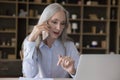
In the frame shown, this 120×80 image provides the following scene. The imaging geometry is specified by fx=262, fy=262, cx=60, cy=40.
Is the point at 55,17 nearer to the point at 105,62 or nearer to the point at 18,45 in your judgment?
the point at 105,62

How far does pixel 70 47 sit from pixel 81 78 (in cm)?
86

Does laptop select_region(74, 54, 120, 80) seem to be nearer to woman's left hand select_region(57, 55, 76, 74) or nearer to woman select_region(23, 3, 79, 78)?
woman's left hand select_region(57, 55, 76, 74)

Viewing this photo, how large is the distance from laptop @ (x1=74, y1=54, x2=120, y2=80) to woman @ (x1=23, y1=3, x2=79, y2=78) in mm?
542

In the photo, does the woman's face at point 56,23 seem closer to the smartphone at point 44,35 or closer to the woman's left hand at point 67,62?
the smartphone at point 44,35

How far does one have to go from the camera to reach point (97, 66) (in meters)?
1.24

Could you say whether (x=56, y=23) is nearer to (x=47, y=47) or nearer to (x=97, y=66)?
(x=47, y=47)

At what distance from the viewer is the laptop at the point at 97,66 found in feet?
4.04

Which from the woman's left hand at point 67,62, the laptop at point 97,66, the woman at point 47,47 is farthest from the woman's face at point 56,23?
the laptop at point 97,66

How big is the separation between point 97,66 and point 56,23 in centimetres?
74

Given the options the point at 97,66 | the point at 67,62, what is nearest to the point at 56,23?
the point at 67,62

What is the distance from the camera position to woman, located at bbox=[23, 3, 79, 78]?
1.86 metres

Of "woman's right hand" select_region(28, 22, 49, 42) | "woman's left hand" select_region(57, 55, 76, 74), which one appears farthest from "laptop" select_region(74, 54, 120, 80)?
"woman's right hand" select_region(28, 22, 49, 42)

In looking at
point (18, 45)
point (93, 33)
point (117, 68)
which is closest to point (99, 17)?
point (93, 33)

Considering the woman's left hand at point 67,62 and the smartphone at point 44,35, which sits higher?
the smartphone at point 44,35
